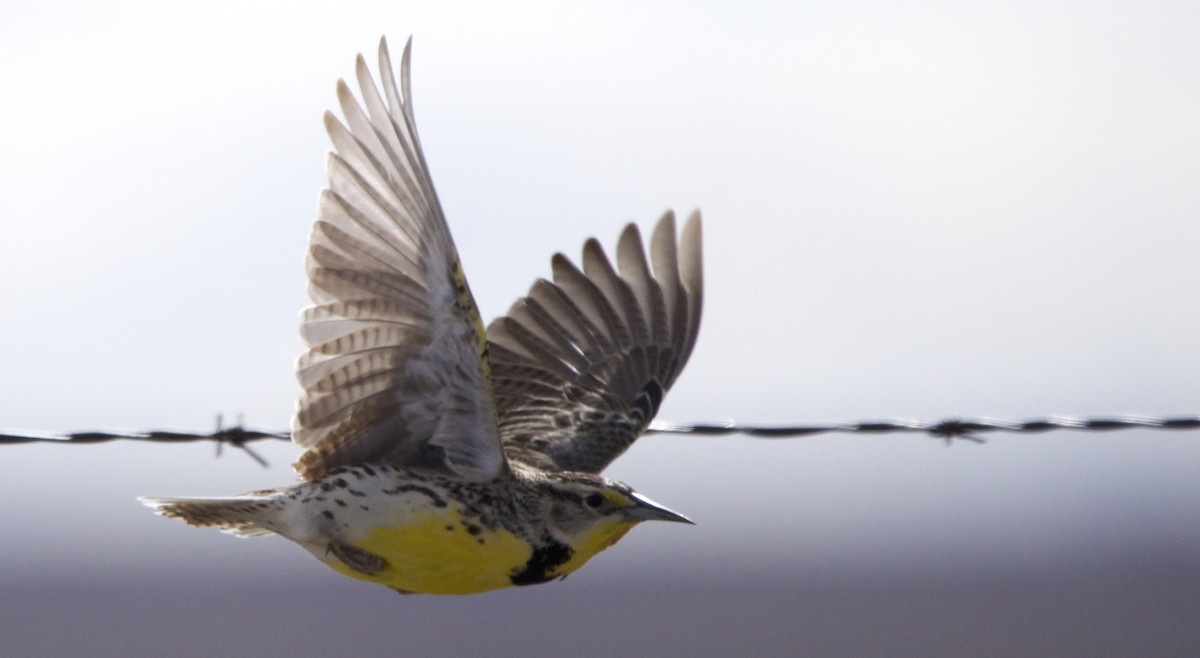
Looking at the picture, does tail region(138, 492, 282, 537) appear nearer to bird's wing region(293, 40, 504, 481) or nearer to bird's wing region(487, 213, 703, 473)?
bird's wing region(293, 40, 504, 481)

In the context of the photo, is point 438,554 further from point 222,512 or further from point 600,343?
point 600,343

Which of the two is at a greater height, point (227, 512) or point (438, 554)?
point (227, 512)

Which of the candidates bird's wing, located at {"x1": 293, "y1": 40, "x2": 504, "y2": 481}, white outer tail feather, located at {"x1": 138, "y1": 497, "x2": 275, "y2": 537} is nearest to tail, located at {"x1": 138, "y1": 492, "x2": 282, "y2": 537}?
white outer tail feather, located at {"x1": 138, "y1": 497, "x2": 275, "y2": 537}

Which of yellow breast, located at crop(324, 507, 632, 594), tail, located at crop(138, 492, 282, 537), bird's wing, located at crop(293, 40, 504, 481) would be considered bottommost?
yellow breast, located at crop(324, 507, 632, 594)

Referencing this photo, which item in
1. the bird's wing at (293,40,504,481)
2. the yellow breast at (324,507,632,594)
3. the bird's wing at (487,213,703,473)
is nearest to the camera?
the yellow breast at (324,507,632,594)

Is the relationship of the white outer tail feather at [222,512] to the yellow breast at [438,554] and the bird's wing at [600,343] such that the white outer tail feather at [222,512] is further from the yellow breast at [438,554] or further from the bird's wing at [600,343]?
the bird's wing at [600,343]

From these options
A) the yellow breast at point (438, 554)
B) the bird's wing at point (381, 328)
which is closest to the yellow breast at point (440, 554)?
the yellow breast at point (438, 554)

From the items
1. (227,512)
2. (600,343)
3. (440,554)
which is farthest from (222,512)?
(600,343)
